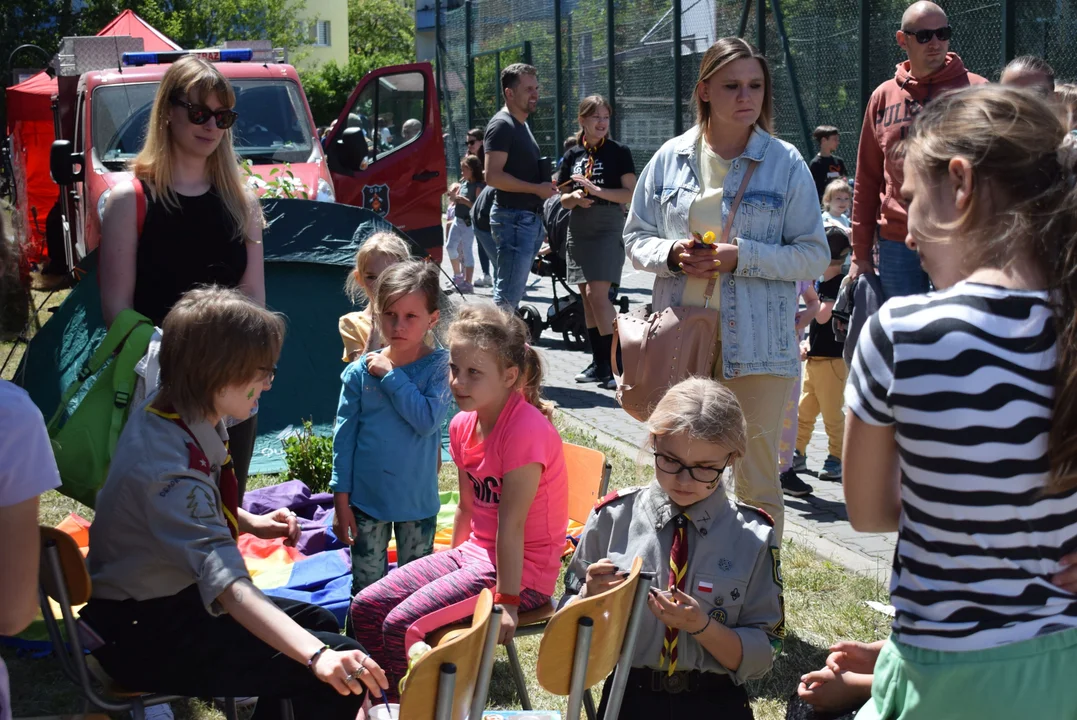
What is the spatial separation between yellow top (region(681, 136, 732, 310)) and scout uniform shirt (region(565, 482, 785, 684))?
120cm

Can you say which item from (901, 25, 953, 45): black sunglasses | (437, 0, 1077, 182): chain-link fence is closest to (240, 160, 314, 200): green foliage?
(437, 0, 1077, 182): chain-link fence

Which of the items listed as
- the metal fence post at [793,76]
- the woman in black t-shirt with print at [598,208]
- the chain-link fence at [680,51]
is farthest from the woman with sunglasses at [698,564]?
the metal fence post at [793,76]

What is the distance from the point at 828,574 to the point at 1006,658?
3.07 meters

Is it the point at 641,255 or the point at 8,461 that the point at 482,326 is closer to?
the point at 641,255

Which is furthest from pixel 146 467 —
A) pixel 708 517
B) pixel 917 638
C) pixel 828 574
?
pixel 828 574

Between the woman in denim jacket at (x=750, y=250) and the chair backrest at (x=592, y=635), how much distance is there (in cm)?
154

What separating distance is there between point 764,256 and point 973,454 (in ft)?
7.33

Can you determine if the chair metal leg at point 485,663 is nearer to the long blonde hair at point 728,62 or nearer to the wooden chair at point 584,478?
the wooden chair at point 584,478

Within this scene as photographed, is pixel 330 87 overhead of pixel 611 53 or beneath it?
overhead

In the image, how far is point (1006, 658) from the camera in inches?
68.4

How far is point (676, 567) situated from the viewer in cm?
282

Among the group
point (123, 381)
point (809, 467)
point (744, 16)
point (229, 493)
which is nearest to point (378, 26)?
point (744, 16)

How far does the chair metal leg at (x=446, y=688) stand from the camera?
208 cm

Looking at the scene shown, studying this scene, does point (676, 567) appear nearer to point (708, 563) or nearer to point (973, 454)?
point (708, 563)
